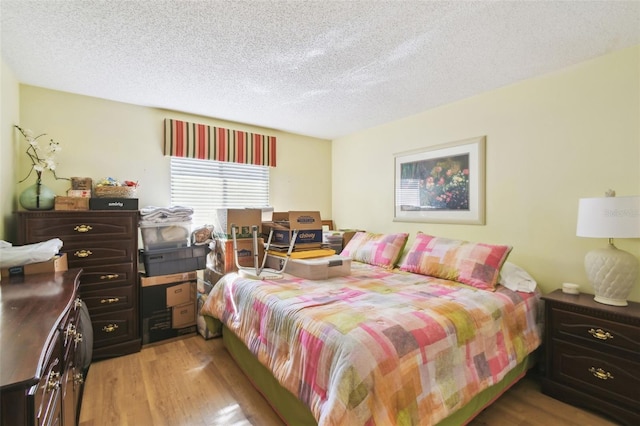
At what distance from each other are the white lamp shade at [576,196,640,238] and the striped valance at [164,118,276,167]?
10.6ft

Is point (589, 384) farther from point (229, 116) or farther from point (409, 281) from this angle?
point (229, 116)

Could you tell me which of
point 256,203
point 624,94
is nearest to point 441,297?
point 624,94

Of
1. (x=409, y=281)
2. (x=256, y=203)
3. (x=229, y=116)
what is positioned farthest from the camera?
(x=256, y=203)

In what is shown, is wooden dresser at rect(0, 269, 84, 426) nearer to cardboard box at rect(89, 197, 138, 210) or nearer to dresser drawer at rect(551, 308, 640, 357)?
cardboard box at rect(89, 197, 138, 210)

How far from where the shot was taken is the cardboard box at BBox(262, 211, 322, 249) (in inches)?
106

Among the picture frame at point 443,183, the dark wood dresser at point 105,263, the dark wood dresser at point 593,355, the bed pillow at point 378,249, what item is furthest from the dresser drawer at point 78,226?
the dark wood dresser at point 593,355

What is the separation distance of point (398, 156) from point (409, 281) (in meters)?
1.69

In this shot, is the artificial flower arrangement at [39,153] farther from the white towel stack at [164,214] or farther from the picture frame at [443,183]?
the picture frame at [443,183]

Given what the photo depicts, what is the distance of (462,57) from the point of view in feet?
6.89

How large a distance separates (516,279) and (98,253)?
3477mm

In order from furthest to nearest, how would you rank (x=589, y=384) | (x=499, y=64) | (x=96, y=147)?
(x=96, y=147)
(x=499, y=64)
(x=589, y=384)

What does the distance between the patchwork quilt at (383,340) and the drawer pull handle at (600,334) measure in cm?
→ 33

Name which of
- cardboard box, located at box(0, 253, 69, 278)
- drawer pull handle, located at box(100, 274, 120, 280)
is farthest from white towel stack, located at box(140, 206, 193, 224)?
cardboard box, located at box(0, 253, 69, 278)

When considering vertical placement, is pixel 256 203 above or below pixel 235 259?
above
